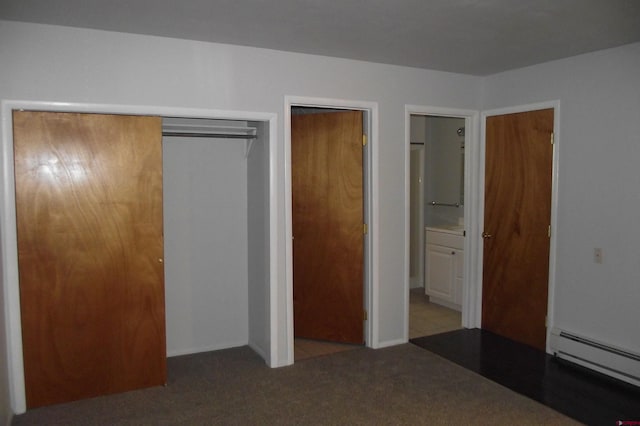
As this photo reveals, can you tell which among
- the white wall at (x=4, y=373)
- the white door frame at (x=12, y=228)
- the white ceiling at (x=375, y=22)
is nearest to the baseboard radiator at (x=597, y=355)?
the white ceiling at (x=375, y=22)

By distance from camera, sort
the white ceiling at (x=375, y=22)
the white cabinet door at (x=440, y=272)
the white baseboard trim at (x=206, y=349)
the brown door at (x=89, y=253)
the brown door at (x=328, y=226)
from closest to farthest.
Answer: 1. the white ceiling at (x=375, y=22)
2. the brown door at (x=89, y=253)
3. the white baseboard trim at (x=206, y=349)
4. the brown door at (x=328, y=226)
5. the white cabinet door at (x=440, y=272)

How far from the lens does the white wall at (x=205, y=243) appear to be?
4.00 meters

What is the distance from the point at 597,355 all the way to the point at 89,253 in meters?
3.74

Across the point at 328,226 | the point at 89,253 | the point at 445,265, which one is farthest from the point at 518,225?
the point at 89,253

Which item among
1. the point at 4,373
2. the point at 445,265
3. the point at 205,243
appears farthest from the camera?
the point at 445,265

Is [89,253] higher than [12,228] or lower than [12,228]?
lower

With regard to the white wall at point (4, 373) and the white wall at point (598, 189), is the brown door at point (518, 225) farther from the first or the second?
the white wall at point (4, 373)

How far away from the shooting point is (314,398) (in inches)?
129

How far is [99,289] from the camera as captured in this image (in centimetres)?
327

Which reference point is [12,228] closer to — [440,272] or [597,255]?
[597,255]

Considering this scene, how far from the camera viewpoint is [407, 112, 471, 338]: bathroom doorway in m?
5.36

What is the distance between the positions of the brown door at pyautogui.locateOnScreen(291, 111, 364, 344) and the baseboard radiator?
1.62 metres

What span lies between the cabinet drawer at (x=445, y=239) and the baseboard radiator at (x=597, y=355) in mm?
1521

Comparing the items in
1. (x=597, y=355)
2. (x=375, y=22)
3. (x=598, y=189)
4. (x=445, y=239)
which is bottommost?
(x=597, y=355)
